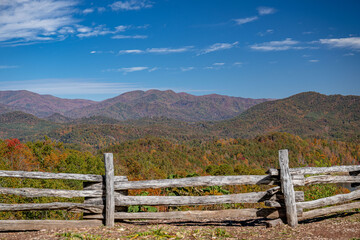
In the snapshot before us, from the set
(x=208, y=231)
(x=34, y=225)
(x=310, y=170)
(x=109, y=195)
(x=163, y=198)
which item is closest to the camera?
(x=208, y=231)

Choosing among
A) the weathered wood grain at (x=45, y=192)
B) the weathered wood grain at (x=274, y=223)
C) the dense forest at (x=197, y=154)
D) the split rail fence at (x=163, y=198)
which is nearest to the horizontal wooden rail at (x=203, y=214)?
the split rail fence at (x=163, y=198)

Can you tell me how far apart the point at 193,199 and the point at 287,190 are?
2100mm

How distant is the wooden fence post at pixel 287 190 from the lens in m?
6.52

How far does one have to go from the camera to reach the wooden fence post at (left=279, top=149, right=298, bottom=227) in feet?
21.4

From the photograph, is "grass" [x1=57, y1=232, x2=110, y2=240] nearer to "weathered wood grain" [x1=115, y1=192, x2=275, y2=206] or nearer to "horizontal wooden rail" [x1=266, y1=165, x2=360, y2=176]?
"weathered wood grain" [x1=115, y1=192, x2=275, y2=206]

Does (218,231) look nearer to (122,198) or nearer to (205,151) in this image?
(122,198)

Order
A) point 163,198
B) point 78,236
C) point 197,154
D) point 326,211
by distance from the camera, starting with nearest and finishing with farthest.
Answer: point 78,236 → point 163,198 → point 326,211 → point 197,154

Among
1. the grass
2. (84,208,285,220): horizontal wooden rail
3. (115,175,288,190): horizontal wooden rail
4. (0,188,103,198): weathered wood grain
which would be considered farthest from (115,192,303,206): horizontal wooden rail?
the grass

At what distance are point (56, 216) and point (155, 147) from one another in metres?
96.1

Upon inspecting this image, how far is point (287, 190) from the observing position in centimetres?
653

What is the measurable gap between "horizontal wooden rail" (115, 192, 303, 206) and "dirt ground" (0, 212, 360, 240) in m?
0.51

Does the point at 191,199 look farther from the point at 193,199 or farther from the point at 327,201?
the point at 327,201

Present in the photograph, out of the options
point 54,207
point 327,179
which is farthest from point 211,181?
point 54,207

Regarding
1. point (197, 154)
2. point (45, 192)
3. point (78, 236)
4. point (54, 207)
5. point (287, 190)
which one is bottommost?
point (197, 154)
